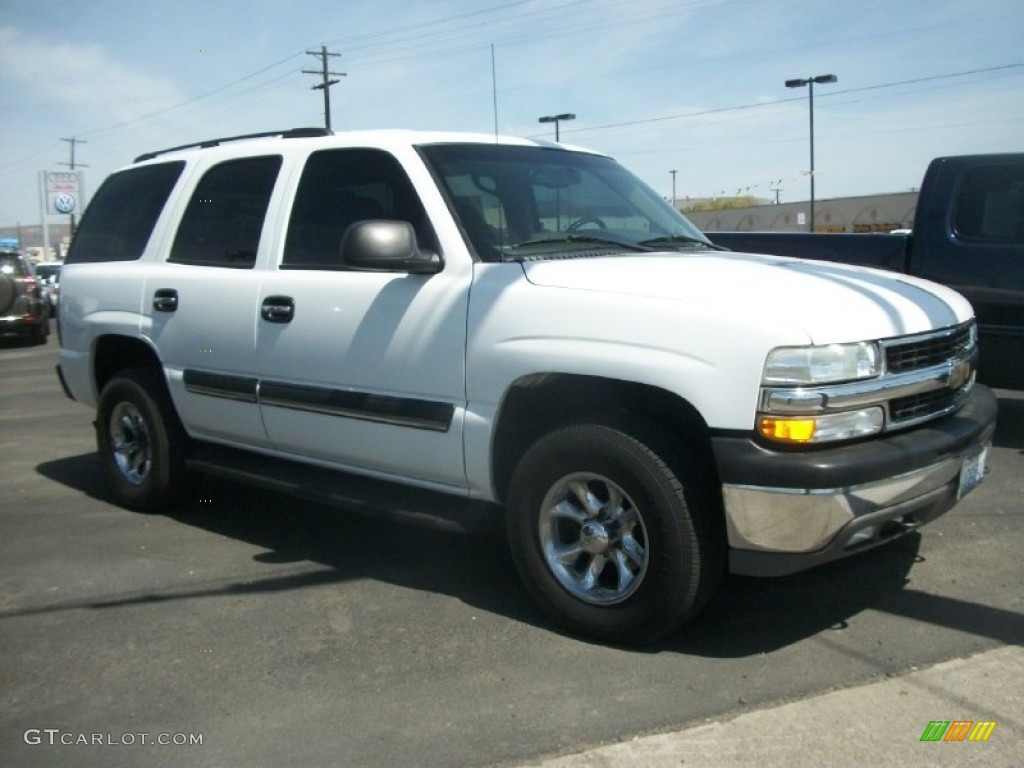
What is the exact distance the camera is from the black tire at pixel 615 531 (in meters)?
3.48

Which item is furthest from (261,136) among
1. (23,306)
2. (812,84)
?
(812,84)

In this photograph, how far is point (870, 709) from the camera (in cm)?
319

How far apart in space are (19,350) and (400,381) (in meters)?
16.4

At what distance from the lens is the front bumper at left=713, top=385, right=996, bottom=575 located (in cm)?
323

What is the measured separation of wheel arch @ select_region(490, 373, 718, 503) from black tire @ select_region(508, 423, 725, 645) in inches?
3.2

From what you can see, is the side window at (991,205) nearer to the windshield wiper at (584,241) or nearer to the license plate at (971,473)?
the license plate at (971,473)

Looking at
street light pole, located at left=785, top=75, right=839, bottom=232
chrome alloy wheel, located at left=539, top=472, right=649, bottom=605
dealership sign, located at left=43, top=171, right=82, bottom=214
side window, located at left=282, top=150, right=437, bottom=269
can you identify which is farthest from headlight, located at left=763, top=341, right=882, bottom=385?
dealership sign, located at left=43, top=171, right=82, bottom=214

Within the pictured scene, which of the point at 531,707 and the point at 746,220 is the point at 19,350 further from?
the point at 746,220

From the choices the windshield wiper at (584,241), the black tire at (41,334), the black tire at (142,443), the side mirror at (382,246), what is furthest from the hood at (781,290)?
the black tire at (41,334)

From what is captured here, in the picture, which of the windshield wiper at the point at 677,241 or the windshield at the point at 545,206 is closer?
the windshield at the point at 545,206

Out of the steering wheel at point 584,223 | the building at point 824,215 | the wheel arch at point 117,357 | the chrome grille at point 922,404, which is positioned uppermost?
the building at point 824,215

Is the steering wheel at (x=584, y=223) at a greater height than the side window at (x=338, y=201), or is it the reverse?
the side window at (x=338, y=201)

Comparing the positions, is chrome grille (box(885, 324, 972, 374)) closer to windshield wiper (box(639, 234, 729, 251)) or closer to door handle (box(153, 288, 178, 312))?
windshield wiper (box(639, 234, 729, 251))

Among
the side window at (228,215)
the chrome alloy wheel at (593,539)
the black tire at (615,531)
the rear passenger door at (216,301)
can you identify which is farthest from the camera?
the side window at (228,215)
